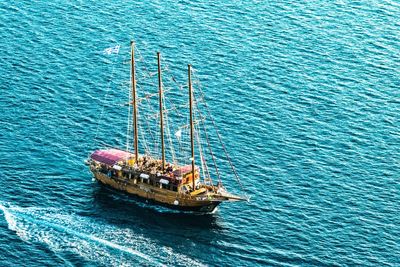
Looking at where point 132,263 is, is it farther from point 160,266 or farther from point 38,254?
point 38,254

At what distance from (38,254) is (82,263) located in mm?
9767

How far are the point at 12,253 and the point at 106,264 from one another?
20.1 metres

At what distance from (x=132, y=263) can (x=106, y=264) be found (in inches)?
217

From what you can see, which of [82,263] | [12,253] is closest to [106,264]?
[82,263]

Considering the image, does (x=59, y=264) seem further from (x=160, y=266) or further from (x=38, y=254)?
(x=160, y=266)

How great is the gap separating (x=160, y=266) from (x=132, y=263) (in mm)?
5992

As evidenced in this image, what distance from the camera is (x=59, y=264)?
197250 millimetres

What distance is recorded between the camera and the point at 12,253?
19962 centimetres

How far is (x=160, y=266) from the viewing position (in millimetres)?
199625

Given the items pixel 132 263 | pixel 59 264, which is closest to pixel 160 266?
pixel 132 263

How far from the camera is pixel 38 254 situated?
7869 inches

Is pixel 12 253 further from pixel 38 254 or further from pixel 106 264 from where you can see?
pixel 106 264

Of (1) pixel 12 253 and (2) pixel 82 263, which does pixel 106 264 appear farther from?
(1) pixel 12 253

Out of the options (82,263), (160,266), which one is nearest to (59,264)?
(82,263)
